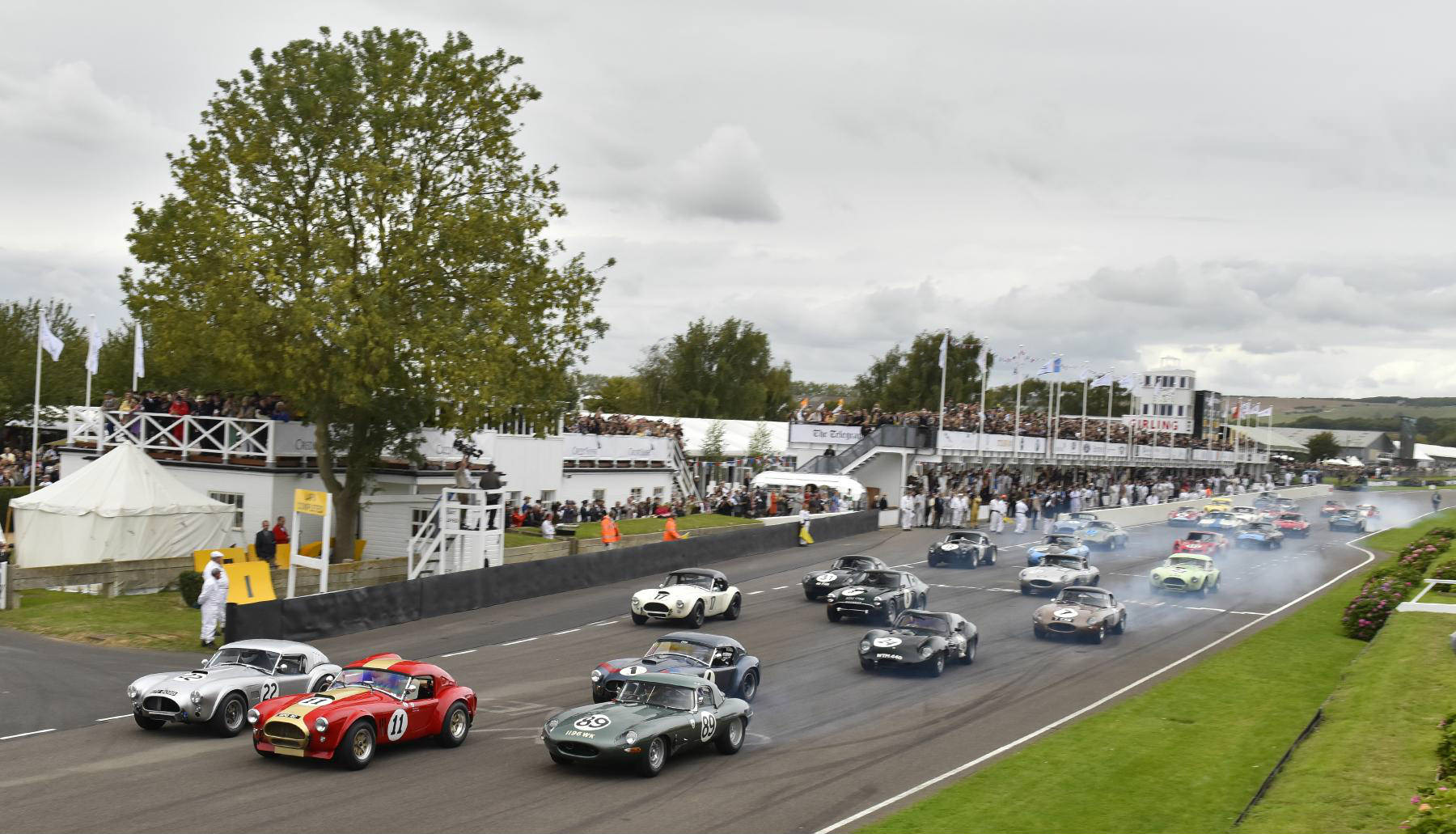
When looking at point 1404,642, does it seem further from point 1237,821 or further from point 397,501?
point 397,501

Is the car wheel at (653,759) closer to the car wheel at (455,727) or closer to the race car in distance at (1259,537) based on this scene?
the car wheel at (455,727)

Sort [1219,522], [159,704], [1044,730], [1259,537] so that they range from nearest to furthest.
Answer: [159,704]
[1044,730]
[1259,537]
[1219,522]

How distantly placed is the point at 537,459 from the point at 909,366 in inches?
3209

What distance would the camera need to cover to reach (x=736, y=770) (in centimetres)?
1609

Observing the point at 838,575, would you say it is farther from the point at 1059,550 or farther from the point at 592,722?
the point at 592,722

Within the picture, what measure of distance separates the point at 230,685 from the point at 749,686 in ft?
27.2

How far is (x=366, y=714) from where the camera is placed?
15516mm

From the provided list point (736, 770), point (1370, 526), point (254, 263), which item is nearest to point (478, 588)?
point (254, 263)

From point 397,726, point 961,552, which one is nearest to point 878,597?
point 961,552

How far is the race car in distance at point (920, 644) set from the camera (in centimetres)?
2280

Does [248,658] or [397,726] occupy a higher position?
[248,658]

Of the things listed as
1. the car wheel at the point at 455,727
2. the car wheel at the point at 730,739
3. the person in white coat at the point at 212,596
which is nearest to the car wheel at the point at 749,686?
the car wheel at the point at 730,739

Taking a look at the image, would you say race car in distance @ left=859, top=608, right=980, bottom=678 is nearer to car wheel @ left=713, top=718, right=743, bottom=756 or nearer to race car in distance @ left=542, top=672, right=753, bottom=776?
race car in distance @ left=542, top=672, right=753, bottom=776

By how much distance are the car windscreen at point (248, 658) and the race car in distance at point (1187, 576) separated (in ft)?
88.6
